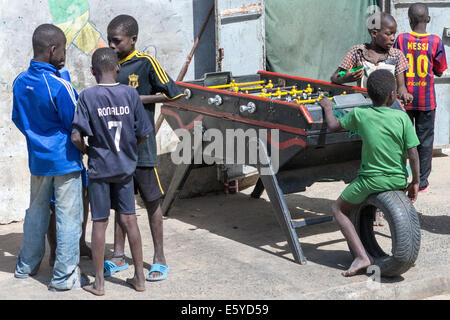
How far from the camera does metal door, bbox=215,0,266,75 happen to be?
24.0 ft

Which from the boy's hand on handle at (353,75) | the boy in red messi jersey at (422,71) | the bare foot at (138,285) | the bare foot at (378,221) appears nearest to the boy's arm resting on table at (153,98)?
the bare foot at (138,285)

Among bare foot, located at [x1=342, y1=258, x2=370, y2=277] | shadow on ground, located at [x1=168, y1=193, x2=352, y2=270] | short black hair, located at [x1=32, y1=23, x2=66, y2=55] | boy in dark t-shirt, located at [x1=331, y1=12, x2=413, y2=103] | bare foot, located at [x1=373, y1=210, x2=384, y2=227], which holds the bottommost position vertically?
shadow on ground, located at [x1=168, y1=193, x2=352, y2=270]

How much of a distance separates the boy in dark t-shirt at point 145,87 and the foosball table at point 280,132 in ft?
2.66

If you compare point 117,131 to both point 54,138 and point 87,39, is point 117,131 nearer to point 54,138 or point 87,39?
point 54,138

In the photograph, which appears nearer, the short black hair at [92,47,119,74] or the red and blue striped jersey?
the short black hair at [92,47,119,74]

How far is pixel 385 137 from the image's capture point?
4.78 m

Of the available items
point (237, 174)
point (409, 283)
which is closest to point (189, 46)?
point (237, 174)

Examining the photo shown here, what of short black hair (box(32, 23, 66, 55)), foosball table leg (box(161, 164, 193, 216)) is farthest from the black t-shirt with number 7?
foosball table leg (box(161, 164, 193, 216))

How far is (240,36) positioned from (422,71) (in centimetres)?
199

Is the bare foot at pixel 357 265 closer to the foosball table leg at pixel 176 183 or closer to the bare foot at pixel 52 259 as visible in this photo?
the foosball table leg at pixel 176 183

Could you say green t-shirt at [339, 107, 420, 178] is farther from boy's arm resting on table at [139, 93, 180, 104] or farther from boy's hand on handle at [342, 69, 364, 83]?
boy's arm resting on table at [139, 93, 180, 104]

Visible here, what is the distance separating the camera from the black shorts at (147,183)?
5047 millimetres

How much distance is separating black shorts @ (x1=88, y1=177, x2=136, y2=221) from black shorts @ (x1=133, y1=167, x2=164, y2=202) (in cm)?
26

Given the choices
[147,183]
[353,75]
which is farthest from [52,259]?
[353,75]
